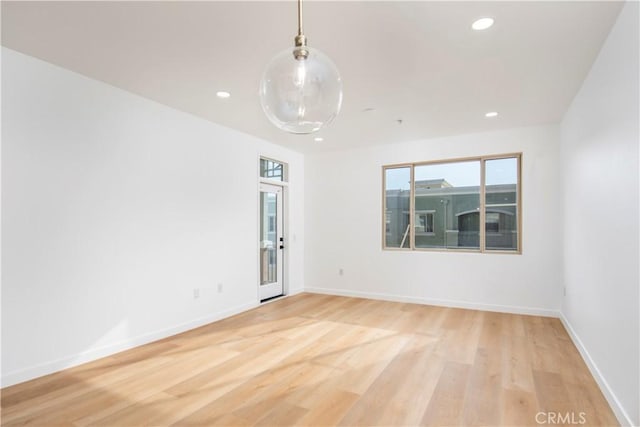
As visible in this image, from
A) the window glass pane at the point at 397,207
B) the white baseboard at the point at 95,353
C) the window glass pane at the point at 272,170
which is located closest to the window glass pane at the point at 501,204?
the window glass pane at the point at 397,207

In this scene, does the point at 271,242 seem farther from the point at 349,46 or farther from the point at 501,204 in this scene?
the point at 349,46

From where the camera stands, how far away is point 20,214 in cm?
276

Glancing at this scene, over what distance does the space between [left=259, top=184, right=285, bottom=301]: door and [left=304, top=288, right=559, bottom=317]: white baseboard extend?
872mm

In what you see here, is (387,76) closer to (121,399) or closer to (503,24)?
(503,24)

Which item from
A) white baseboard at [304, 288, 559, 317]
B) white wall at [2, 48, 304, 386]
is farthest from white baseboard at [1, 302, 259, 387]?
white baseboard at [304, 288, 559, 317]

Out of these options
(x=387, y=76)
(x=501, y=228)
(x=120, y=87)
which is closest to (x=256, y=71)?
(x=387, y=76)

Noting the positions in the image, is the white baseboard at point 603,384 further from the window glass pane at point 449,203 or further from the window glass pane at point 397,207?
the window glass pane at point 397,207

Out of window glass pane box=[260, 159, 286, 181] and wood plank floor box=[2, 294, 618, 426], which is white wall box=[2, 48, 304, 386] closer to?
wood plank floor box=[2, 294, 618, 426]

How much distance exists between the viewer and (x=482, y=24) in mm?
2354

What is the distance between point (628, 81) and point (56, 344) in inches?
187

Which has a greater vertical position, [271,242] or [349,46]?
[349,46]

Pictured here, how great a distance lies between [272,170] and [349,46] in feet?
11.6

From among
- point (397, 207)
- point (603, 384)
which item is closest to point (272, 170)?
point (397, 207)

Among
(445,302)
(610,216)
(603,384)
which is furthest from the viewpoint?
(445,302)
